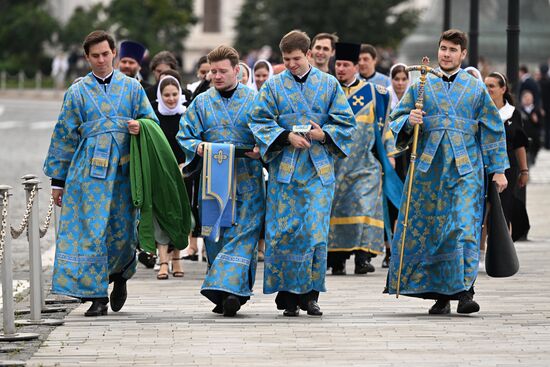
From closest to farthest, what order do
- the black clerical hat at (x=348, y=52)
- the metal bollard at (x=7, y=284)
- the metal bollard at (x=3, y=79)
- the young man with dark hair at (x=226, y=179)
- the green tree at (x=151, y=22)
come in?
the metal bollard at (x=7, y=284), the young man with dark hair at (x=226, y=179), the black clerical hat at (x=348, y=52), the metal bollard at (x=3, y=79), the green tree at (x=151, y=22)

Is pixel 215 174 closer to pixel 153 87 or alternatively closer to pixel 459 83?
pixel 459 83

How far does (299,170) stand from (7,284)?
2.11 metres

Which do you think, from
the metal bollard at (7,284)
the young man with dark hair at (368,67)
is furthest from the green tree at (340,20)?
the metal bollard at (7,284)

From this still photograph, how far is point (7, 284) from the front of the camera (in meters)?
10.0

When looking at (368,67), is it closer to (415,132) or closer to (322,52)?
(322,52)

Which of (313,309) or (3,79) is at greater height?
(3,79)

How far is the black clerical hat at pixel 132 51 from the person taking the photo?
578 inches

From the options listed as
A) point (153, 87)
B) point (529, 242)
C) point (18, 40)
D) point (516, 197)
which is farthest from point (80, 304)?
A: point (18, 40)

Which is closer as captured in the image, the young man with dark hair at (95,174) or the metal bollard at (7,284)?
the metal bollard at (7,284)

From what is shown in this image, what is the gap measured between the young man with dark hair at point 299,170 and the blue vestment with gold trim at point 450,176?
472 millimetres

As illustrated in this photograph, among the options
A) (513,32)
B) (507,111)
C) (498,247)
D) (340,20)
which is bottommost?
(498,247)

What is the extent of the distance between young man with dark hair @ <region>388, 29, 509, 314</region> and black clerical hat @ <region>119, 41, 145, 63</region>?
13.2ft

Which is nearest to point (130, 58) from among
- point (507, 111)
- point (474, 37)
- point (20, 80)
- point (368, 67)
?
point (368, 67)

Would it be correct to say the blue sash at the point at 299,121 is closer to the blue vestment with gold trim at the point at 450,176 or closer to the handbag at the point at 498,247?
the blue vestment with gold trim at the point at 450,176
